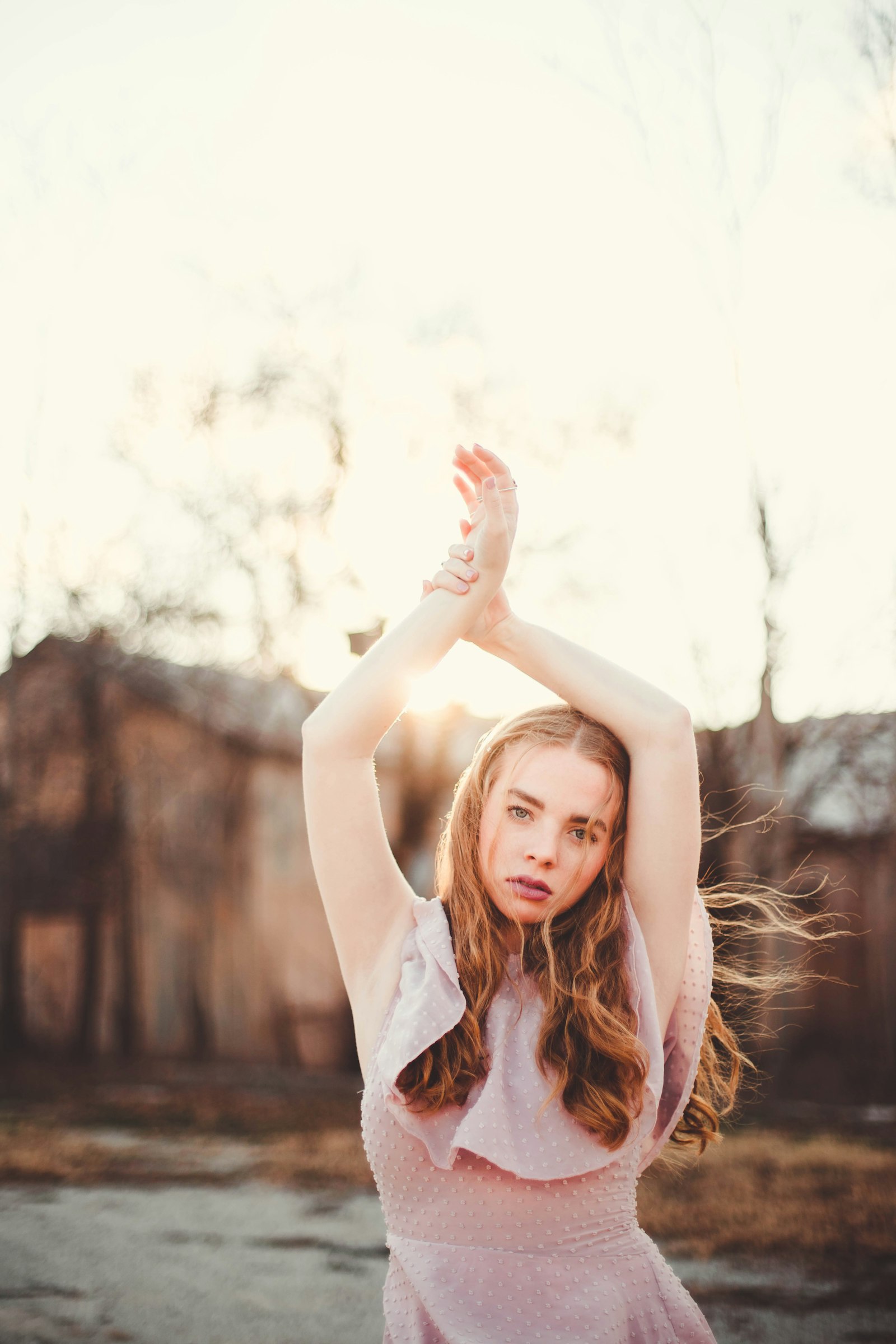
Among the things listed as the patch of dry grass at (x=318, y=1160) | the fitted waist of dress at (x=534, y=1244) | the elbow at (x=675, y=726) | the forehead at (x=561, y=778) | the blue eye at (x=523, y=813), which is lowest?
the patch of dry grass at (x=318, y=1160)

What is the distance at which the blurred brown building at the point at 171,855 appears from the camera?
9.12 meters

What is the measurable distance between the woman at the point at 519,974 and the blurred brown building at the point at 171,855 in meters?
6.95

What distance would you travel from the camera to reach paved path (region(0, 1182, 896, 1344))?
3760 mm

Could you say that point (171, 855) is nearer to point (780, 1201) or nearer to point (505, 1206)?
point (780, 1201)

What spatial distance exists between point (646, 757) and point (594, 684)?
0.14 meters

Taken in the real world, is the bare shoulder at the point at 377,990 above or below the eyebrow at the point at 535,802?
below

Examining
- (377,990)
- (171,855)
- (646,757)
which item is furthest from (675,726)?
(171,855)

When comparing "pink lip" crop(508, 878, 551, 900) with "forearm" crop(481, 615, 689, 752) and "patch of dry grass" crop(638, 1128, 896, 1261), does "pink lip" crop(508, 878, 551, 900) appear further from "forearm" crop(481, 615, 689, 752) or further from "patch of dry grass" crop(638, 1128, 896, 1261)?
"patch of dry grass" crop(638, 1128, 896, 1261)

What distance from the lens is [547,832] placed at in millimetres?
1627

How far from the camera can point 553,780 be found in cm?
164

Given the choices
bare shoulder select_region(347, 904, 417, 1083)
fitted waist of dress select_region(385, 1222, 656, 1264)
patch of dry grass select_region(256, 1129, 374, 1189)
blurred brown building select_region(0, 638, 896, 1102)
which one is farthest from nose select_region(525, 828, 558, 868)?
blurred brown building select_region(0, 638, 896, 1102)

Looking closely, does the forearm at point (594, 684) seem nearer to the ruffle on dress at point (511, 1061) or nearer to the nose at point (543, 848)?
the nose at point (543, 848)

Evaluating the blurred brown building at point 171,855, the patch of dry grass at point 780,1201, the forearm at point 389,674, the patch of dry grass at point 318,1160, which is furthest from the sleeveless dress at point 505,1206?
the blurred brown building at point 171,855

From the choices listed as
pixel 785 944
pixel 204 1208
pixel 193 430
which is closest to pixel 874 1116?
pixel 785 944
